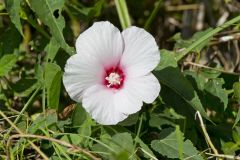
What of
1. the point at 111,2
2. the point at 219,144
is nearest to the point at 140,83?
the point at 219,144

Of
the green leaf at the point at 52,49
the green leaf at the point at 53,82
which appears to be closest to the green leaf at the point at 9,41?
the green leaf at the point at 52,49


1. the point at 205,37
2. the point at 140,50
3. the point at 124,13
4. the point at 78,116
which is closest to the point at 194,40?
the point at 205,37

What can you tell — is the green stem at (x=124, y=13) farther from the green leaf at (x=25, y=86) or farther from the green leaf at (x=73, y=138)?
A: the green leaf at (x=73, y=138)

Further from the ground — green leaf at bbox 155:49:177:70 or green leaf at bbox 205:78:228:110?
green leaf at bbox 155:49:177:70

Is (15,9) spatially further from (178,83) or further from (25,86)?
(178,83)

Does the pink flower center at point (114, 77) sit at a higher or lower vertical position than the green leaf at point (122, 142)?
higher

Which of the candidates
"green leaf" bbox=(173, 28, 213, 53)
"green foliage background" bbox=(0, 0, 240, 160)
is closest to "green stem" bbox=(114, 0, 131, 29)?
"green foliage background" bbox=(0, 0, 240, 160)

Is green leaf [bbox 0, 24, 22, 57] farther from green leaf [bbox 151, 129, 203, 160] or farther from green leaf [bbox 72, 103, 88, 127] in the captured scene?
green leaf [bbox 151, 129, 203, 160]
